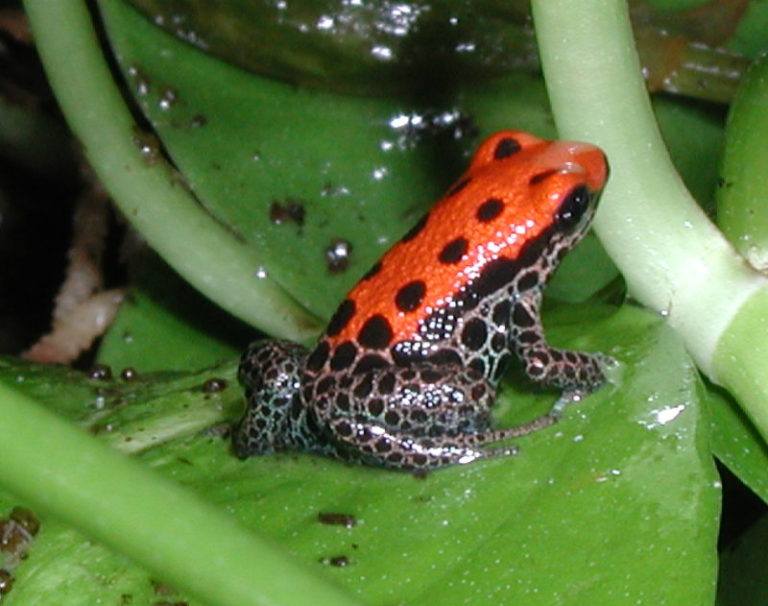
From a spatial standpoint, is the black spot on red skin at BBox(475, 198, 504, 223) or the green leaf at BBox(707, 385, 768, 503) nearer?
the green leaf at BBox(707, 385, 768, 503)

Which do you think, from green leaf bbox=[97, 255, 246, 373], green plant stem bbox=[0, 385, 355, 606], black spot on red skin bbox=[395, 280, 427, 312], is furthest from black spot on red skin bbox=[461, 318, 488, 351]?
green plant stem bbox=[0, 385, 355, 606]

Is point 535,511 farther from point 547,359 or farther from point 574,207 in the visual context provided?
point 574,207

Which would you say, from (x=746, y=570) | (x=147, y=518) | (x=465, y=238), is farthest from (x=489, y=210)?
(x=147, y=518)

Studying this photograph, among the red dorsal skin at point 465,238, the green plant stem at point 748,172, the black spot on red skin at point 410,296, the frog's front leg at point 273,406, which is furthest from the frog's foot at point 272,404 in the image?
the green plant stem at point 748,172

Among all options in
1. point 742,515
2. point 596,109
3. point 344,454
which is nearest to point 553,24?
point 596,109

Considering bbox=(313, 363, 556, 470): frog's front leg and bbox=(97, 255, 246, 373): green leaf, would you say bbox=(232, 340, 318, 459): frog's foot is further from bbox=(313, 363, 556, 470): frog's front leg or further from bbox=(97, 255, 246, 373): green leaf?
bbox=(97, 255, 246, 373): green leaf

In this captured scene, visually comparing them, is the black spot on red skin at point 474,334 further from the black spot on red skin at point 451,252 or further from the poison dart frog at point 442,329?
the black spot on red skin at point 451,252
